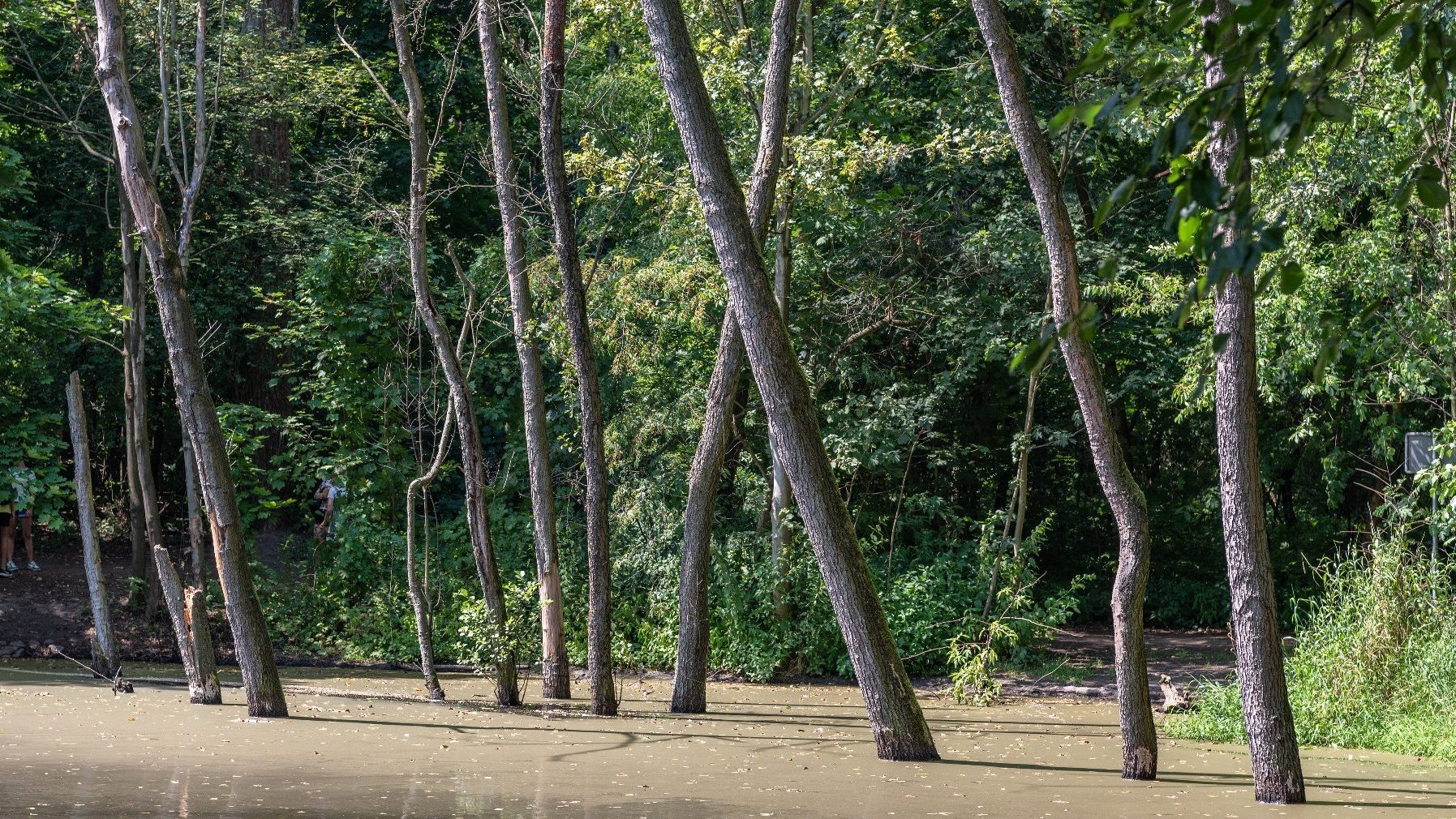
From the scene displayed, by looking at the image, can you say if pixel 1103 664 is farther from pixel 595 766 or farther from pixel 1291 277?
pixel 1291 277

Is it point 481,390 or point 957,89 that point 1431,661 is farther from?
point 481,390

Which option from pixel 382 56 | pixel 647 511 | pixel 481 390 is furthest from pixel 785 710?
pixel 382 56

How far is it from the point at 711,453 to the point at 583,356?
58.7 inches

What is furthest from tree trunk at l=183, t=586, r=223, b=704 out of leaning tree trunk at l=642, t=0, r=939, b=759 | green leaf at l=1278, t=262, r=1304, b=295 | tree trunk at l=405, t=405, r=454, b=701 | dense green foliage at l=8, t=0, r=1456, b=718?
green leaf at l=1278, t=262, r=1304, b=295

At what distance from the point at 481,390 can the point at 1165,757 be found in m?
13.3

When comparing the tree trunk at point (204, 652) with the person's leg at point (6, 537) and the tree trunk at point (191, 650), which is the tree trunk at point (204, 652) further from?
the person's leg at point (6, 537)

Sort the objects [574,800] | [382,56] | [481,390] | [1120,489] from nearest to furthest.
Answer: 1. [574,800]
2. [1120,489]
3. [481,390]
4. [382,56]

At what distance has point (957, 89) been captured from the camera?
16.2 m

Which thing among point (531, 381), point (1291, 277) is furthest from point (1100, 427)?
point (531, 381)

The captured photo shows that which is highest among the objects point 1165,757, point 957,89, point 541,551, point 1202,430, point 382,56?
point 382,56

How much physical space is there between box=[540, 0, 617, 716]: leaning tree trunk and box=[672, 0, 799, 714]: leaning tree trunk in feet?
2.42

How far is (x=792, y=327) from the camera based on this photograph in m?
16.9

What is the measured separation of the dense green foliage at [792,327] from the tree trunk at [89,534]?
1509 millimetres

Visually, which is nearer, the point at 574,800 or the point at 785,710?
the point at 574,800
